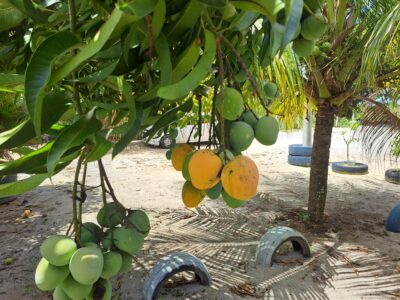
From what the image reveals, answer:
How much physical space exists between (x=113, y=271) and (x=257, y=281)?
201 centimetres

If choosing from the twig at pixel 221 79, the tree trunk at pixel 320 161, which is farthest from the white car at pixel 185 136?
the tree trunk at pixel 320 161

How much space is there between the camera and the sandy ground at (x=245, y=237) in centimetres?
244

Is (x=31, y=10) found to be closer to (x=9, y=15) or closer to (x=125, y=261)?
(x=9, y=15)

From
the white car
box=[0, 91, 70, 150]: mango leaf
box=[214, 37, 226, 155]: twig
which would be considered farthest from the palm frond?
box=[0, 91, 70, 150]: mango leaf

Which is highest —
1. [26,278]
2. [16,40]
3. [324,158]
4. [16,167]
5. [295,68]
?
[295,68]

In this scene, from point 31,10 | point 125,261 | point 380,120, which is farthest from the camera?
point 380,120

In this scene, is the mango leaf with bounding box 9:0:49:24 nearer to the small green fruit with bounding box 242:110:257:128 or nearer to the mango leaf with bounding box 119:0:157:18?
the mango leaf with bounding box 119:0:157:18

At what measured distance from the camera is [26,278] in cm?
265

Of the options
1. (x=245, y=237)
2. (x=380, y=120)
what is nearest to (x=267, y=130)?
(x=245, y=237)

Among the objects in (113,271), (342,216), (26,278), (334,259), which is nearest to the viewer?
(113,271)

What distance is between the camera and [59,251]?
69 cm

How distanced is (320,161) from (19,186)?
334 centimetres

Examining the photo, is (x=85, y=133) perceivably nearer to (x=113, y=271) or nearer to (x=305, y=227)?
(x=113, y=271)

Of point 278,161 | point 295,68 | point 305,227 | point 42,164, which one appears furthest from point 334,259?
point 278,161
